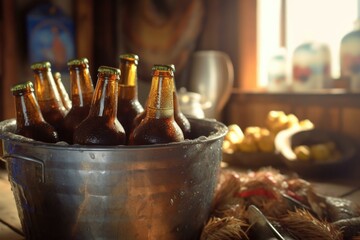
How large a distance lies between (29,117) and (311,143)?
109 centimetres

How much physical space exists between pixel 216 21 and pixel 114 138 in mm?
1645

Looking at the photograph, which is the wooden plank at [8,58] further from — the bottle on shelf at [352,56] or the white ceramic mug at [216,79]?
the bottle on shelf at [352,56]

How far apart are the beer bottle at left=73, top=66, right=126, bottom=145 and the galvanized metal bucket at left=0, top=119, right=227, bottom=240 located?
74 mm

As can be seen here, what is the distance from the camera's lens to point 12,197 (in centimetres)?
108

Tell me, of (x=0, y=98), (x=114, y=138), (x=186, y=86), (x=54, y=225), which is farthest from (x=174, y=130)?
(x=0, y=98)

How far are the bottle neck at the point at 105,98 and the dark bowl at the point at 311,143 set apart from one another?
2.75 ft

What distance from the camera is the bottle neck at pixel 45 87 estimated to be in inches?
32.1

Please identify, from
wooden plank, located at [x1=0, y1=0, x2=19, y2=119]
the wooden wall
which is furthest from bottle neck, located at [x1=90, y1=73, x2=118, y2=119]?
wooden plank, located at [x1=0, y1=0, x2=19, y2=119]

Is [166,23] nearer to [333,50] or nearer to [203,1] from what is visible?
[203,1]

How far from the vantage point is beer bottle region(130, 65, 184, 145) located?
684 millimetres

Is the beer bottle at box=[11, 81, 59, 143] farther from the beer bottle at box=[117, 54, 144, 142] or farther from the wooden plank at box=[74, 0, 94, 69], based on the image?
the wooden plank at box=[74, 0, 94, 69]

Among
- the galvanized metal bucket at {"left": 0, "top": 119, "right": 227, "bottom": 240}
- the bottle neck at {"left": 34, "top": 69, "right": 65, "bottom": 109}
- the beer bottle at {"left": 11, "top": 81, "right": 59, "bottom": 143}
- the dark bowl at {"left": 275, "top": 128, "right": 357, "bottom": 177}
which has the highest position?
the bottle neck at {"left": 34, "top": 69, "right": 65, "bottom": 109}

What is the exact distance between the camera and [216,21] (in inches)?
86.3

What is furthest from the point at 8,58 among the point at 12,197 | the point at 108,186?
the point at 108,186
